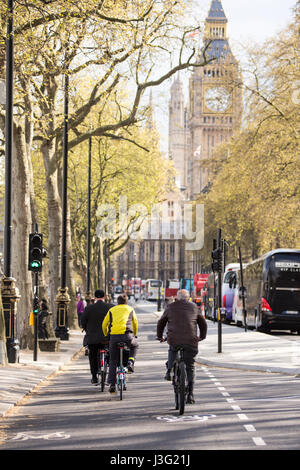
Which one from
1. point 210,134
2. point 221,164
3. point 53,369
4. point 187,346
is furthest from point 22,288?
point 210,134

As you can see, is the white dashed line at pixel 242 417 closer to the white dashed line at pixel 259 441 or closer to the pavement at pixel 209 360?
the white dashed line at pixel 259 441

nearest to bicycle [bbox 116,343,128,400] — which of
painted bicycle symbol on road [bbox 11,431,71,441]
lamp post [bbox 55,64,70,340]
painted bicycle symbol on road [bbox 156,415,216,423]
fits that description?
painted bicycle symbol on road [bbox 156,415,216,423]

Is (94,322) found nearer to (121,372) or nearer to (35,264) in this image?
(121,372)

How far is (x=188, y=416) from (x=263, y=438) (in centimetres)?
225

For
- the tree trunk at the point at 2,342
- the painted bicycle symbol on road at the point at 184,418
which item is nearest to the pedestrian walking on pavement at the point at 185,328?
the painted bicycle symbol on road at the point at 184,418

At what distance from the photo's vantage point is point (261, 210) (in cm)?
3659

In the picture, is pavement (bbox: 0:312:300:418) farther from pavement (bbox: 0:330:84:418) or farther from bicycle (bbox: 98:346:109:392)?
bicycle (bbox: 98:346:109:392)

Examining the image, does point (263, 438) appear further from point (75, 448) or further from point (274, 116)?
point (274, 116)

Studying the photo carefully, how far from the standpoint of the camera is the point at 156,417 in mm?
11906

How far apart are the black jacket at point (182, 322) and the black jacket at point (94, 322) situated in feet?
10.5

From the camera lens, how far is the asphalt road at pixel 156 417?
963 cm

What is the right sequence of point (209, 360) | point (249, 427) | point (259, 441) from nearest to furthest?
point (259, 441), point (249, 427), point (209, 360)

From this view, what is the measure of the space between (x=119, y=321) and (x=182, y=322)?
93.7 inches

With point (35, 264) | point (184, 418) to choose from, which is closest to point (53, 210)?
point (35, 264)
